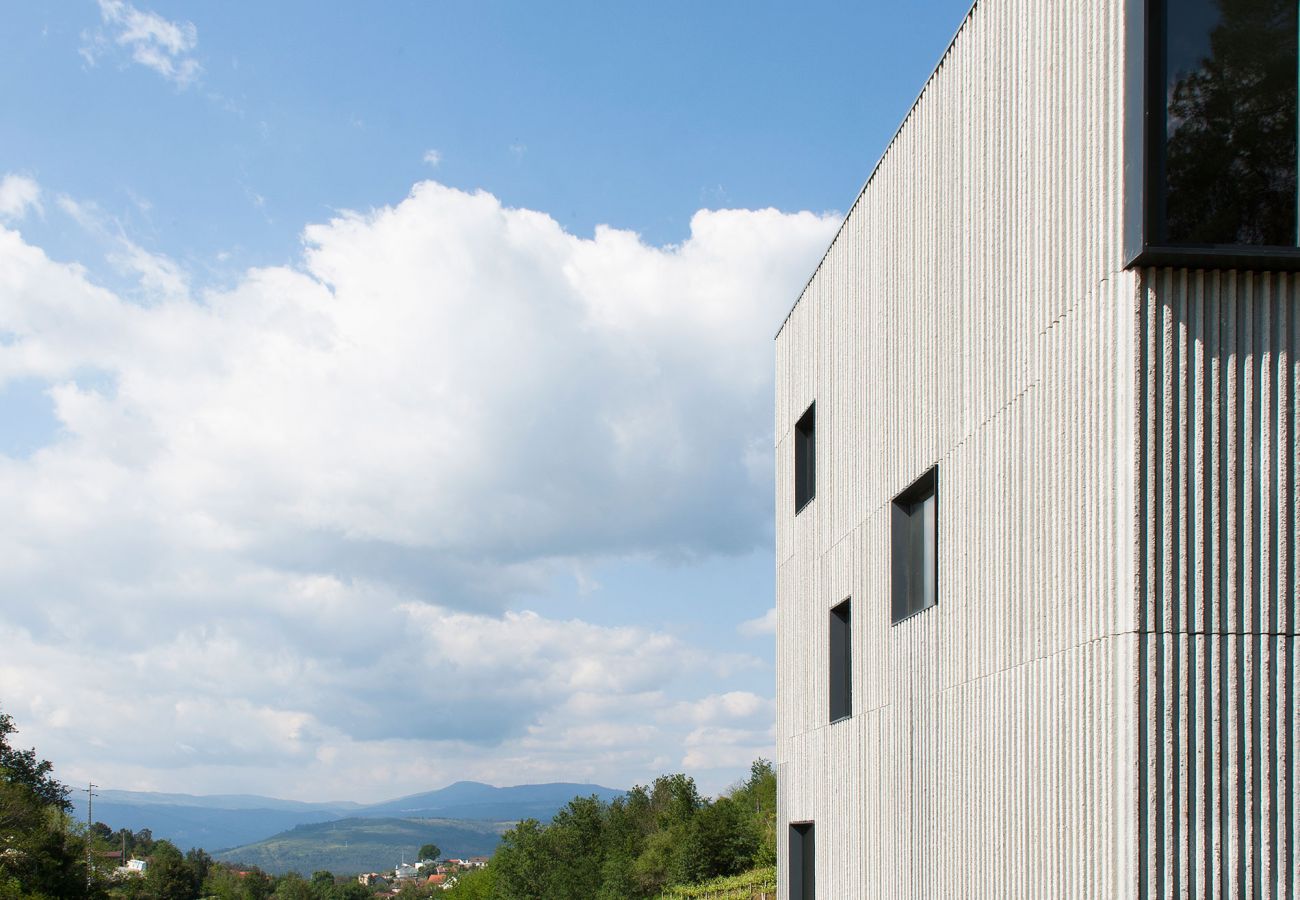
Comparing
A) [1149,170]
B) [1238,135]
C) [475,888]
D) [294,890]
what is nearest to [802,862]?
[1149,170]

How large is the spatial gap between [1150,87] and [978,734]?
387 centimetres

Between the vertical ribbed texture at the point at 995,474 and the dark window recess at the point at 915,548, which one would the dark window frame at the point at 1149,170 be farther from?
the dark window recess at the point at 915,548

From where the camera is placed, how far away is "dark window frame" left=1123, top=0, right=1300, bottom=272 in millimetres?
6148

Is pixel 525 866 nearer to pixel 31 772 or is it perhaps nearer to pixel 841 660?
pixel 31 772

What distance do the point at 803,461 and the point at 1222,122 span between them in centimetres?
742

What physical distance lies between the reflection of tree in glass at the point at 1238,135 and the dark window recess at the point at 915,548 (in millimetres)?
3108

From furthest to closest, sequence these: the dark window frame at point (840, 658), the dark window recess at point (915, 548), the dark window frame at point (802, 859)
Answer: the dark window frame at point (802, 859) < the dark window frame at point (840, 658) < the dark window recess at point (915, 548)

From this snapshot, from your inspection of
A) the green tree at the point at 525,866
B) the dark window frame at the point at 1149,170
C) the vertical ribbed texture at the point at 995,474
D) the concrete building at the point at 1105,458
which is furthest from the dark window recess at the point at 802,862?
the green tree at the point at 525,866

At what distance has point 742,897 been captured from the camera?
132ft

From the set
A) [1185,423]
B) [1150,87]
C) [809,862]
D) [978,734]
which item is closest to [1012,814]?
[978,734]

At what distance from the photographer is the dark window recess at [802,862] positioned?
12.6m

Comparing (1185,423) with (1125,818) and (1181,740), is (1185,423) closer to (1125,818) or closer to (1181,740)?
(1181,740)

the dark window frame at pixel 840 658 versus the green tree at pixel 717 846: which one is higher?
the dark window frame at pixel 840 658

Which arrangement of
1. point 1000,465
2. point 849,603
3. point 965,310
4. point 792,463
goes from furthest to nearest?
point 792,463 < point 849,603 < point 965,310 < point 1000,465
